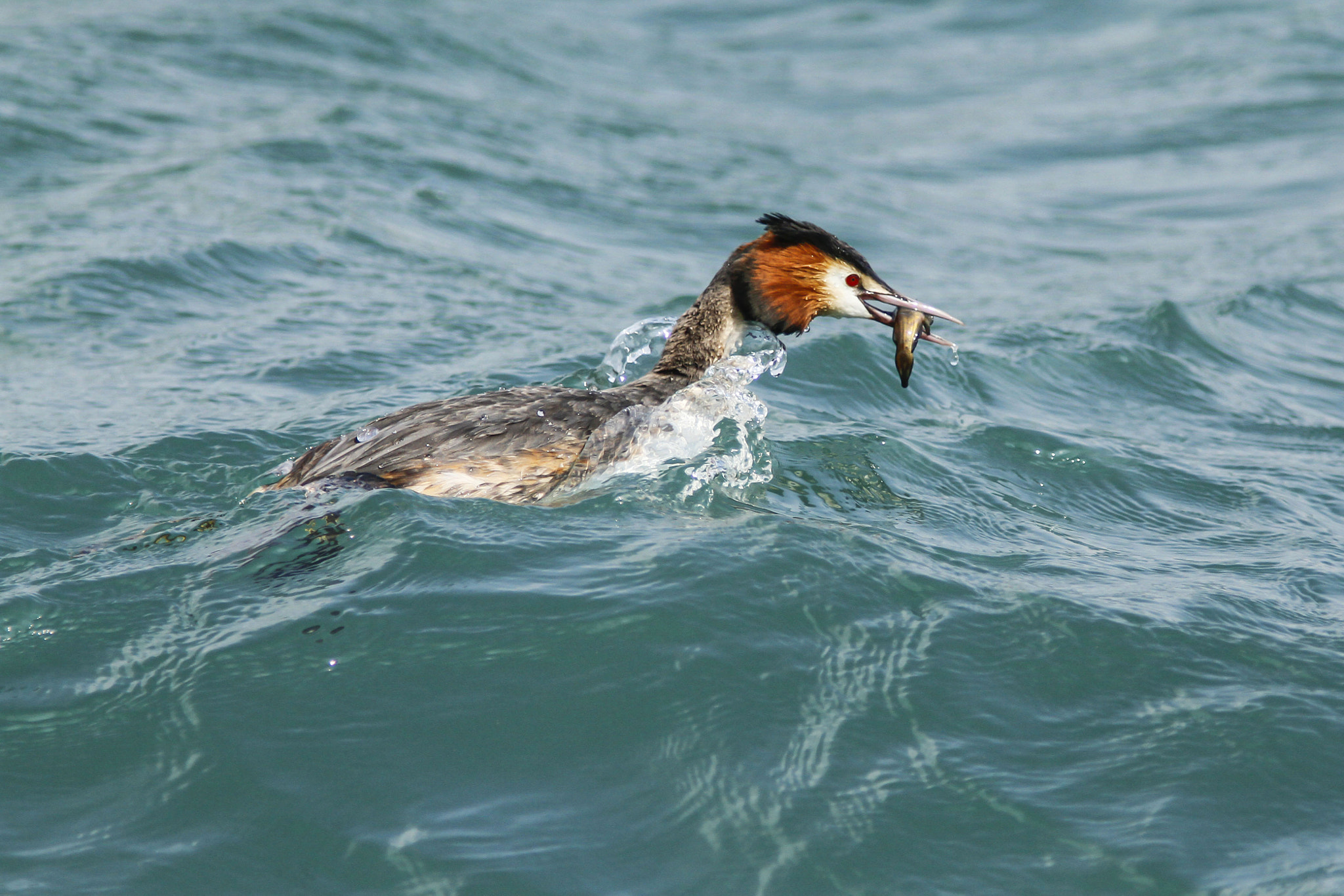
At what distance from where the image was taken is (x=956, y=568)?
200 inches

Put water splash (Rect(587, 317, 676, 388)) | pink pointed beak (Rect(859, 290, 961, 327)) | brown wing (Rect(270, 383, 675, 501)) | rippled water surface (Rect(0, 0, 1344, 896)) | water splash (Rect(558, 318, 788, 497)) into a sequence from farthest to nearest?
water splash (Rect(587, 317, 676, 388)) → pink pointed beak (Rect(859, 290, 961, 327)) → water splash (Rect(558, 318, 788, 497)) → brown wing (Rect(270, 383, 675, 501)) → rippled water surface (Rect(0, 0, 1344, 896))

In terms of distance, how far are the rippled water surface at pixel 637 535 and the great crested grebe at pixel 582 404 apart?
18 centimetres

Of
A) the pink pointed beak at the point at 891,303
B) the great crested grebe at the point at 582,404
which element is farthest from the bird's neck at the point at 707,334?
the pink pointed beak at the point at 891,303

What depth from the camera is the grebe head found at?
6211 mm

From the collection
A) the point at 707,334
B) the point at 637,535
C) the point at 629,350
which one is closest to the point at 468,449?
the point at 637,535

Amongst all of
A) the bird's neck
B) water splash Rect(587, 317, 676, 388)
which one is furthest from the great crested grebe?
water splash Rect(587, 317, 676, 388)

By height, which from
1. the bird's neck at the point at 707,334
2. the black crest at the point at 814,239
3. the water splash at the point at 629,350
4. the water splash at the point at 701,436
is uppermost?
the black crest at the point at 814,239

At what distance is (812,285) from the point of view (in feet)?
20.7

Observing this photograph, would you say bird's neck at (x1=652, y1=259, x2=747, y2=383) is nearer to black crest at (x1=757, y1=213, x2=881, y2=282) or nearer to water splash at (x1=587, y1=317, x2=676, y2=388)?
black crest at (x1=757, y1=213, x2=881, y2=282)

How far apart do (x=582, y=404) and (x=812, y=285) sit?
4.26ft

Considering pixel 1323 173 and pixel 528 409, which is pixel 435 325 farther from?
pixel 1323 173

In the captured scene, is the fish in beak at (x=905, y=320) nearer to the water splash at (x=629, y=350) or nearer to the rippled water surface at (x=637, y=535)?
the rippled water surface at (x=637, y=535)

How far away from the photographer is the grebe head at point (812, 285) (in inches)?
245

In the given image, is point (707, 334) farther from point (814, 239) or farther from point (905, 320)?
point (905, 320)
